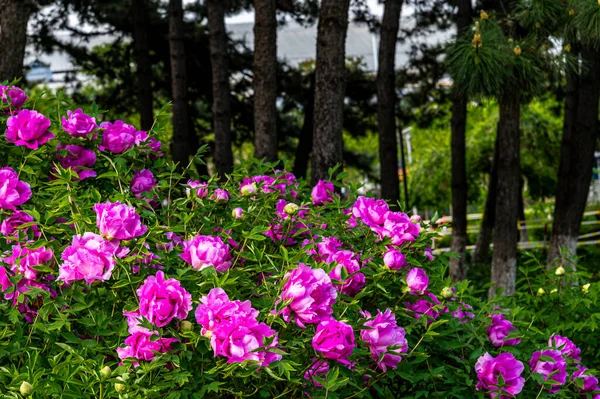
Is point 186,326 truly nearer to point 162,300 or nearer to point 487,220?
point 162,300

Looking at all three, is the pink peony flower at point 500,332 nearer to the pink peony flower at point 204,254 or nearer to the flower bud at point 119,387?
the pink peony flower at point 204,254

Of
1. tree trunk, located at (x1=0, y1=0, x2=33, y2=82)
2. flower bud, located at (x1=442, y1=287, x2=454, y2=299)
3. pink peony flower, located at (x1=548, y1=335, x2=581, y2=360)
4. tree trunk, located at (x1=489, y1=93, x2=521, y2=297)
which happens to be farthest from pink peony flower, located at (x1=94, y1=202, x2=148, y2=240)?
tree trunk, located at (x1=489, y1=93, x2=521, y2=297)

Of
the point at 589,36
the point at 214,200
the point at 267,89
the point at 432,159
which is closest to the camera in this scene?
the point at 214,200

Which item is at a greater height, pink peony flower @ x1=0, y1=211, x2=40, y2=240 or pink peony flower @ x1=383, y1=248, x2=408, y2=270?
pink peony flower @ x1=0, y1=211, x2=40, y2=240

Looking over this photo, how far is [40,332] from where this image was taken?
3508 mm

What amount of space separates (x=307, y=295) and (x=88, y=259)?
2.39ft

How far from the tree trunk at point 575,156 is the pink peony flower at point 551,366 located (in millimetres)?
10002

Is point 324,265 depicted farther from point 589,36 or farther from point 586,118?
point 586,118

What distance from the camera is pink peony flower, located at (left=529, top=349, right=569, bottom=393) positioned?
405 cm

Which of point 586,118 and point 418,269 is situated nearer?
point 418,269

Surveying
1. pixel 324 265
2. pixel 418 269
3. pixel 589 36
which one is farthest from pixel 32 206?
pixel 589 36

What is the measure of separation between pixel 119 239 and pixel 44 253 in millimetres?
334

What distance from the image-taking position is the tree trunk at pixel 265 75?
10.3m

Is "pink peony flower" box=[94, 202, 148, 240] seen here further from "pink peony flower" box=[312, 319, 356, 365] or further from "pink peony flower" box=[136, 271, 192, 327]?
"pink peony flower" box=[312, 319, 356, 365]
